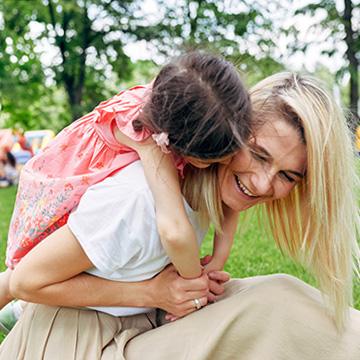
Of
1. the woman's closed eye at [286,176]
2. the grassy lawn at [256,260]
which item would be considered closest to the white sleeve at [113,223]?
the woman's closed eye at [286,176]

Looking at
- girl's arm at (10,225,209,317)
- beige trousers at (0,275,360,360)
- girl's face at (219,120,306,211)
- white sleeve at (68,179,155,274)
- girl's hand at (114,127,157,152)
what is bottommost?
beige trousers at (0,275,360,360)

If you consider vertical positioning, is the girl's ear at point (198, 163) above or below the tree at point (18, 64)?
above

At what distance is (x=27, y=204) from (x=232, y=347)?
0.78 meters

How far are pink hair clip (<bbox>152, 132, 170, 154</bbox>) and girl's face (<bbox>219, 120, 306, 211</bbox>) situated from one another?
0.57 ft

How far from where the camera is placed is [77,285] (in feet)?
6.14

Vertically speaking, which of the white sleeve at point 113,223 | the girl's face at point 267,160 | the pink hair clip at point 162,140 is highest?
the pink hair clip at point 162,140

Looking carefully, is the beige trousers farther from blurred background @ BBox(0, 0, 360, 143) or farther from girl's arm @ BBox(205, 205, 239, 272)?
blurred background @ BBox(0, 0, 360, 143)

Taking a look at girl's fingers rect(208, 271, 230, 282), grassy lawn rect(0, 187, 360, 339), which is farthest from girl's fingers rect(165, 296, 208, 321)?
grassy lawn rect(0, 187, 360, 339)

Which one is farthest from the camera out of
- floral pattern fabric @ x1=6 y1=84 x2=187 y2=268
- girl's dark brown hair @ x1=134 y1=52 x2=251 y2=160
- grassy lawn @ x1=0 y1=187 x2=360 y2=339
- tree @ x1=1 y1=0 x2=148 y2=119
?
tree @ x1=1 y1=0 x2=148 y2=119

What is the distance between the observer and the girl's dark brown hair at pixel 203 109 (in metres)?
1.72

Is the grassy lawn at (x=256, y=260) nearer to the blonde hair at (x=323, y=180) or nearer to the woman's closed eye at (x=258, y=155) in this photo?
the blonde hair at (x=323, y=180)

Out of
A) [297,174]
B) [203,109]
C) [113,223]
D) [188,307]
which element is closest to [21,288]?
[113,223]

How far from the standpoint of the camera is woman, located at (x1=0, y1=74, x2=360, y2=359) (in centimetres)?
174

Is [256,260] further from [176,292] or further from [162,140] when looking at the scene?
[162,140]
